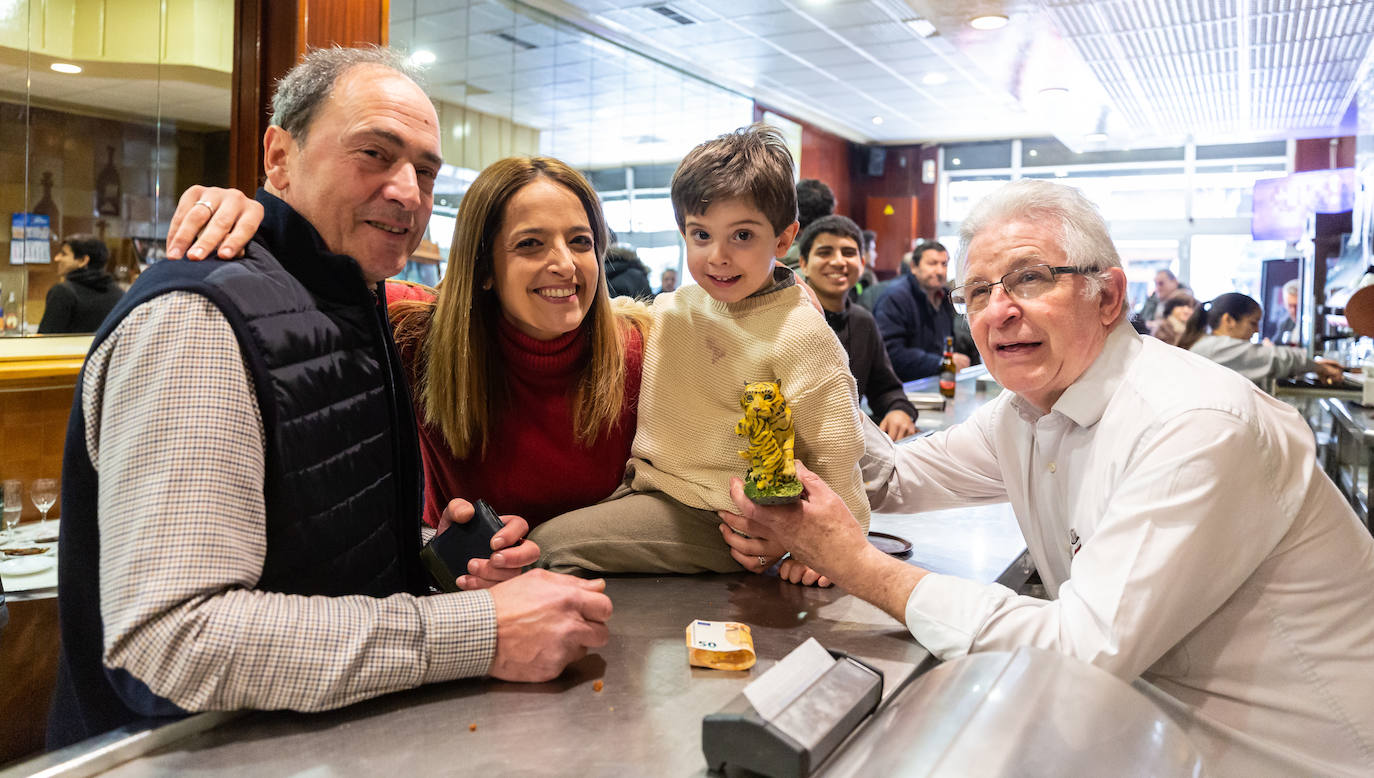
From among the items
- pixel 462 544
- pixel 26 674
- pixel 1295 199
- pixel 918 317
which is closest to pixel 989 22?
pixel 918 317

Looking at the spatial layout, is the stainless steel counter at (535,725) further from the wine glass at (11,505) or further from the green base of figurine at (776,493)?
the wine glass at (11,505)

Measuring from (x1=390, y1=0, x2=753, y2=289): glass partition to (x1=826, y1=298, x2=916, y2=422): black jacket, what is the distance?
2.64m

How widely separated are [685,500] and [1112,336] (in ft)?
2.58

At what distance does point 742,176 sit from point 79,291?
156 inches

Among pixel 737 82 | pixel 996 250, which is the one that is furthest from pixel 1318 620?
pixel 737 82

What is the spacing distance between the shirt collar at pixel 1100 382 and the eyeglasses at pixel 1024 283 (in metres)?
0.13

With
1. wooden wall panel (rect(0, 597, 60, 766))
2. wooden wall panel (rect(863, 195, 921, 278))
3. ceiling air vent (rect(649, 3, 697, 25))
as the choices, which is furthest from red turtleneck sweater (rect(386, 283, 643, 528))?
wooden wall panel (rect(863, 195, 921, 278))

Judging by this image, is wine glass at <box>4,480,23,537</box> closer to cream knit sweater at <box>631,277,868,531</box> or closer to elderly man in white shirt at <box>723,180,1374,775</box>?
cream knit sweater at <box>631,277,868,531</box>

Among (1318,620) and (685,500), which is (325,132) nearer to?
(685,500)

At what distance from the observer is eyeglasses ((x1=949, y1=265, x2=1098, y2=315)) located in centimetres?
156

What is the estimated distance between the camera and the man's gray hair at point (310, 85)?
4.96ft

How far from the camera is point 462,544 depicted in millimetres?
1415

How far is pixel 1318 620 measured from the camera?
4.63 ft

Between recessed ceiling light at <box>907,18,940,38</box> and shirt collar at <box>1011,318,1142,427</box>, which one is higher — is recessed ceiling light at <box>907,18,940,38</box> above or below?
above
